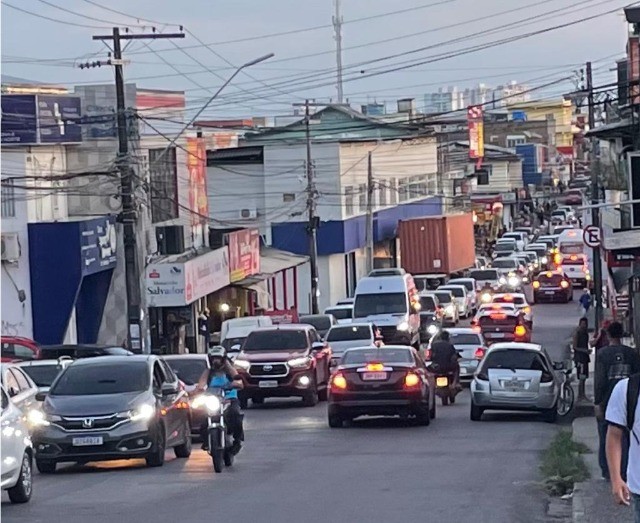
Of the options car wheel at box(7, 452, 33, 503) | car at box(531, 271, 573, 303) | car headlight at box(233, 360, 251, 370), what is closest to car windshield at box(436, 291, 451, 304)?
car at box(531, 271, 573, 303)

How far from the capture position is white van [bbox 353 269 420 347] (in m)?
50.5

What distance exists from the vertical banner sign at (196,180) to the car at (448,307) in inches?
393

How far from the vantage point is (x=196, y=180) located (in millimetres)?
61219

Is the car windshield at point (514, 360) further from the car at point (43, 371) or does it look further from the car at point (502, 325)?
the car at point (502, 325)

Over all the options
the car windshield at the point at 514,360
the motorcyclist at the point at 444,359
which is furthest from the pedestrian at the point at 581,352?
the car windshield at the point at 514,360

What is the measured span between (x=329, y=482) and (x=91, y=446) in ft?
10.8

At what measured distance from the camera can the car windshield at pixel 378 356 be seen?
27.0 meters

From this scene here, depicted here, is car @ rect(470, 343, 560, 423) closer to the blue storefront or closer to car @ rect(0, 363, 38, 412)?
car @ rect(0, 363, 38, 412)

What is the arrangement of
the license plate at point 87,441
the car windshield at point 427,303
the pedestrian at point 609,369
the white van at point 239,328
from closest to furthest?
the pedestrian at point 609,369, the license plate at point 87,441, the white van at point 239,328, the car windshield at point 427,303

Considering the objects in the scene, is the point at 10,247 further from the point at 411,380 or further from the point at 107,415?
the point at 107,415

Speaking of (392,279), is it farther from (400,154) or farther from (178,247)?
(400,154)

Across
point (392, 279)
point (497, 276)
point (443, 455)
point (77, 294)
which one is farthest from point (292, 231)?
point (443, 455)

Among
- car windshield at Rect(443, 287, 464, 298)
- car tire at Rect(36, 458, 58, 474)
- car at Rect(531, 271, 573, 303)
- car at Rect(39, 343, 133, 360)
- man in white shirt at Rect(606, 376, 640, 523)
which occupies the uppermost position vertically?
man in white shirt at Rect(606, 376, 640, 523)

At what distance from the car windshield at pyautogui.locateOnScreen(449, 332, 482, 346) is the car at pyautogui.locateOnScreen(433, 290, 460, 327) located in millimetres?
21104
